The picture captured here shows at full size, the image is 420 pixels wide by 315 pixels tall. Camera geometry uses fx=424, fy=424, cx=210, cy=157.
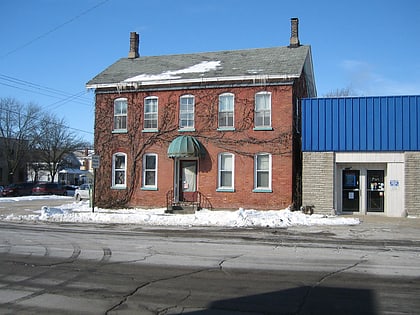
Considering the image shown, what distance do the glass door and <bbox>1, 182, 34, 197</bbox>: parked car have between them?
36.4 m

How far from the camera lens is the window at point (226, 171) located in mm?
22234

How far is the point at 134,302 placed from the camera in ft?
20.7

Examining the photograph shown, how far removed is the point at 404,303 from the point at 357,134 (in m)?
14.4

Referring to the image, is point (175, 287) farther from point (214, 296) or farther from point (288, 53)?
point (288, 53)

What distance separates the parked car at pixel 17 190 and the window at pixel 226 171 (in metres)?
29.8

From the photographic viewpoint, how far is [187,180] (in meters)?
23.1

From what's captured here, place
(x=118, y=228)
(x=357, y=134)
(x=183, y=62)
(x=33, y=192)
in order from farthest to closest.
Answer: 1. (x=33, y=192)
2. (x=183, y=62)
3. (x=357, y=134)
4. (x=118, y=228)

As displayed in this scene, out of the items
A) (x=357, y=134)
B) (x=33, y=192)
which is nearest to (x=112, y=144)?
(x=357, y=134)

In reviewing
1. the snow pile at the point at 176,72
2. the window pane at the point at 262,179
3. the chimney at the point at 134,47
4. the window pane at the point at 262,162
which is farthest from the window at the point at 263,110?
the chimney at the point at 134,47

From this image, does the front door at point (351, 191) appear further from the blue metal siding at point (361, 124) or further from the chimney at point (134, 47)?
the chimney at point (134, 47)

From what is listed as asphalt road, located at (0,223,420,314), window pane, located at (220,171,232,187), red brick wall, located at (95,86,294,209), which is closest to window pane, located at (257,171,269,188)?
red brick wall, located at (95,86,294,209)

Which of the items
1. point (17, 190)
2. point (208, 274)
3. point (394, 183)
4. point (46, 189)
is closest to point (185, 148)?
point (394, 183)

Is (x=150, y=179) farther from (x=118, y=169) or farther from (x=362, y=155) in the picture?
(x=362, y=155)

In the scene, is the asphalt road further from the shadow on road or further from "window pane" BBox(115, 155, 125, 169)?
"window pane" BBox(115, 155, 125, 169)
